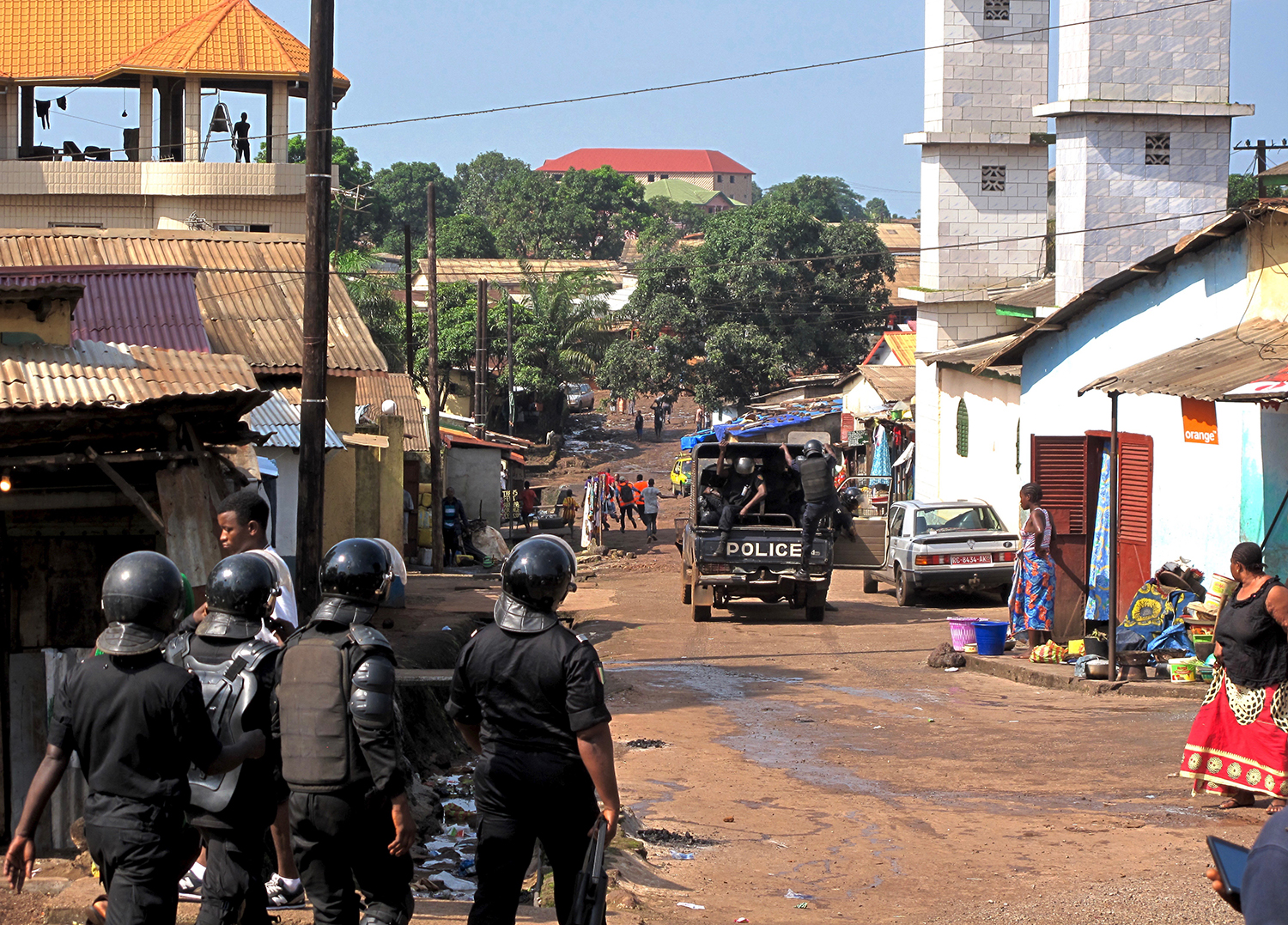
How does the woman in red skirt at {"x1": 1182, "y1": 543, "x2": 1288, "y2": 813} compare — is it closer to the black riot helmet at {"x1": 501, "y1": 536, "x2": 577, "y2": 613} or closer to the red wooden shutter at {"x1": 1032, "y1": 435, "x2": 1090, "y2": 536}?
the black riot helmet at {"x1": 501, "y1": 536, "x2": 577, "y2": 613}

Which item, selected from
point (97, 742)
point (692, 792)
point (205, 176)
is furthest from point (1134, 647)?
point (205, 176)

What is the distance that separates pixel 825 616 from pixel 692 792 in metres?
10.6

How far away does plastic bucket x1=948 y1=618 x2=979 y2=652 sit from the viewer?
14.8 m

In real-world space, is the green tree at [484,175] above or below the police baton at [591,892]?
above

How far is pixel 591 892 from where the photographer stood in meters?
4.61

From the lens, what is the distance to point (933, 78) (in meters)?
30.9

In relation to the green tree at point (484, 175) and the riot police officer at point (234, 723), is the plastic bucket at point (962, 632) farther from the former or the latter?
the green tree at point (484, 175)

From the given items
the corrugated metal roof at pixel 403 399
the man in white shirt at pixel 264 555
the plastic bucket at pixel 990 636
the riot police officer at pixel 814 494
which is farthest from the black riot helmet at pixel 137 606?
the corrugated metal roof at pixel 403 399

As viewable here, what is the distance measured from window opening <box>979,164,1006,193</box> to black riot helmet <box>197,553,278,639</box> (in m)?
28.9

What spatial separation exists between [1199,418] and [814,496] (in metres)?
6.26

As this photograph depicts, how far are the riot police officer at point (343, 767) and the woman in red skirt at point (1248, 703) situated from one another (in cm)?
580

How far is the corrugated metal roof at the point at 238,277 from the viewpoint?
16.8 meters

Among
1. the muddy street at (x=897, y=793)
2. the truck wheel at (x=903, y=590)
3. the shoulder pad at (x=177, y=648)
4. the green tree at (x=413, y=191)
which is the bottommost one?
the muddy street at (x=897, y=793)

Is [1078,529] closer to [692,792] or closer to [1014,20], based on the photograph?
[692,792]
